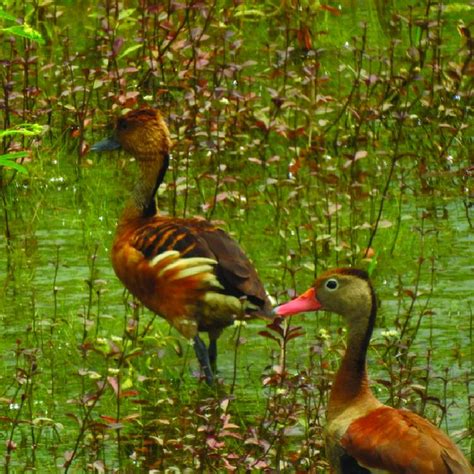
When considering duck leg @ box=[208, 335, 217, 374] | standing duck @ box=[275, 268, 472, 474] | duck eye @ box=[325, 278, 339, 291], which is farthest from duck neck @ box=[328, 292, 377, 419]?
duck leg @ box=[208, 335, 217, 374]

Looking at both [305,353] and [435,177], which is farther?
[435,177]

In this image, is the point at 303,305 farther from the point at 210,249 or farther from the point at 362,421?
the point at 210,249

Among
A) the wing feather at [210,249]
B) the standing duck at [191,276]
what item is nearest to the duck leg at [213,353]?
the standing duck at [191,276]

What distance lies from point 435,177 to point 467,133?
100cm

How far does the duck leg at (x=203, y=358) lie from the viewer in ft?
Answer: 26.2

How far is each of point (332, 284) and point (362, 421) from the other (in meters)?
0.69

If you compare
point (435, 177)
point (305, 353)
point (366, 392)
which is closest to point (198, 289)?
point (305, 353)

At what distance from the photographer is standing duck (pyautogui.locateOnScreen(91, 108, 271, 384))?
8.08m

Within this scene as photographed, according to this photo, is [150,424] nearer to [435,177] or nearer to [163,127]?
[163,127]

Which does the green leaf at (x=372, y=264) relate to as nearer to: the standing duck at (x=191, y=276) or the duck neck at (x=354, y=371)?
the standing duck at (x=191, y=276)

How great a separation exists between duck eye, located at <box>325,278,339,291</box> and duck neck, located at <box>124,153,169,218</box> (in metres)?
2.24

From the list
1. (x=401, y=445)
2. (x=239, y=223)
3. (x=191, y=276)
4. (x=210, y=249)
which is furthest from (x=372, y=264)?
(x=401, y=445)

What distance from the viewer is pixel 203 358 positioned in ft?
26.5

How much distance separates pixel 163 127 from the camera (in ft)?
29.7
